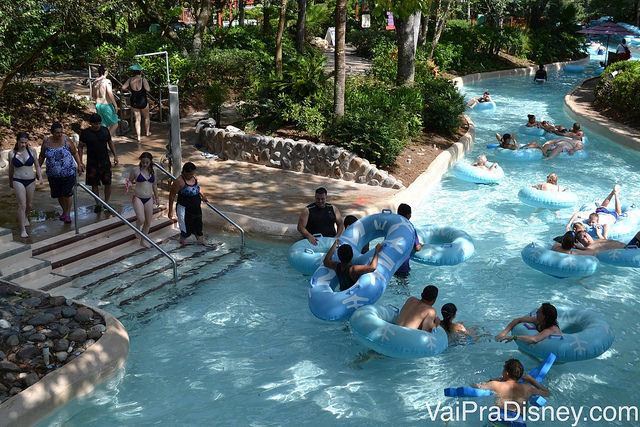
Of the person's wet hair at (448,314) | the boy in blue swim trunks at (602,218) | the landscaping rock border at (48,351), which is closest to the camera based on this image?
the landscaping rock border at (48,351)

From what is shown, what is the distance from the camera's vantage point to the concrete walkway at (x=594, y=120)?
19875 mm

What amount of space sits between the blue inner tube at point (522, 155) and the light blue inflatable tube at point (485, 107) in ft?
23.4

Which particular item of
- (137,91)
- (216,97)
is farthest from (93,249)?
(216,97)

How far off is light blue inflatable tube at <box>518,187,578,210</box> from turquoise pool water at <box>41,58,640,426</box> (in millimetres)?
1466

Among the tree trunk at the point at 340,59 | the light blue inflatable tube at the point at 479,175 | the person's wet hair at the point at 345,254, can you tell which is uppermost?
the tree trunk at the point at 340,59

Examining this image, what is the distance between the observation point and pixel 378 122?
15.4m

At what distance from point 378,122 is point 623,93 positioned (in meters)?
11.2

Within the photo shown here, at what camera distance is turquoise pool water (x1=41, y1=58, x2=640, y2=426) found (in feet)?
24.7

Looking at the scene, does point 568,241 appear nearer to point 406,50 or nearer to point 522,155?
point 522,155

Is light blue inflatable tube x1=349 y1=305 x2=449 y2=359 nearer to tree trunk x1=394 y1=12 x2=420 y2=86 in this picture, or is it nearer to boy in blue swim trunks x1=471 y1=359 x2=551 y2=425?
boy in blue swim trunks x1=471 y1=359 x2=551 y2=425

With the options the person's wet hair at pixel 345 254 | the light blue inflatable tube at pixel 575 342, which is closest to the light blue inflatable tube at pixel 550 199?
the light blue inflatable tube at pixel 575 342

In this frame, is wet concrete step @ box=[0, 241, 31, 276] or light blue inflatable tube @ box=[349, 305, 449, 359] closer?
light blue inflatable tube @ box=[349, 305, 449, 359]

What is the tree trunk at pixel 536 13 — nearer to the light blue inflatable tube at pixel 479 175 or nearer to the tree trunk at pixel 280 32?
the tree trunk at pixel 280 32

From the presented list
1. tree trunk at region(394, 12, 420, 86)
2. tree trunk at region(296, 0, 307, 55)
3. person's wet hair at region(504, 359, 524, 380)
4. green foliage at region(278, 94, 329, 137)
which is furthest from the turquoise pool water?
tree trunk at region(296, 0, 307, 55)
